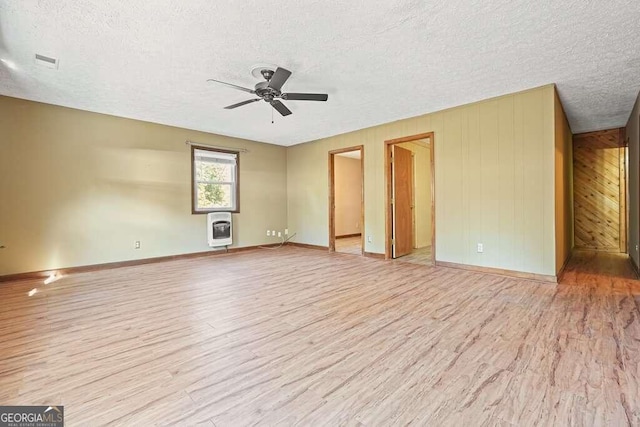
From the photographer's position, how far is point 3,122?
3945 millimetres

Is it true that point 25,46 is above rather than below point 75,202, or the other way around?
above

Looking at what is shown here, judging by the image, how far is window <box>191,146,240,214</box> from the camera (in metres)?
5.84

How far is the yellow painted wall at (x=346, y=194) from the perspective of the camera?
873 centimetres

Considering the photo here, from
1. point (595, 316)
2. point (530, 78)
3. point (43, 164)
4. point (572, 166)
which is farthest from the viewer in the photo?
point (572, 166)

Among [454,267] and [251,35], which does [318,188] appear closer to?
[454,267]

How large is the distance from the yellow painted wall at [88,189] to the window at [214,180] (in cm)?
17

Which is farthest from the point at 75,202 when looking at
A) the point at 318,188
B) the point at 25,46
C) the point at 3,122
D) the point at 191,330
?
the point at 318,188

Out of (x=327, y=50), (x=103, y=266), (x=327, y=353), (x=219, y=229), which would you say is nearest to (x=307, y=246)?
(x=219, y=229)

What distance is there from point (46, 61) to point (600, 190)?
9.29 metres

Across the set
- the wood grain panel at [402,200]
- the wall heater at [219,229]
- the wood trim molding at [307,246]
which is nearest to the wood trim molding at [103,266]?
the wall heater at [219,229]

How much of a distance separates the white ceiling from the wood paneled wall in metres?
2.05

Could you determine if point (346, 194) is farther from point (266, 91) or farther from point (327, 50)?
point (327, 50)

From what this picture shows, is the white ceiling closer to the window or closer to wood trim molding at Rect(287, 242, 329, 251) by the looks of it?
the window

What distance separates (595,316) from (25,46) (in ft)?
18.6
